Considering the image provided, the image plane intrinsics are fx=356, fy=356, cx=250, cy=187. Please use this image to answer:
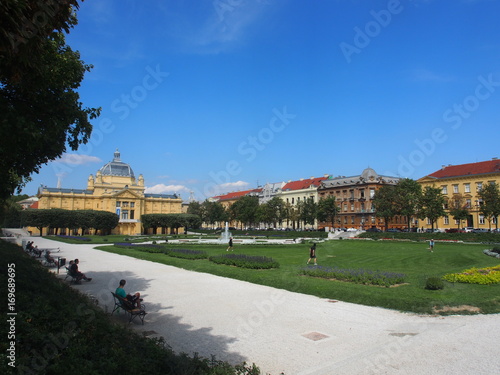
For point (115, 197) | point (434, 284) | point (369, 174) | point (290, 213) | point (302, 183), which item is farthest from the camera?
point (302, 183)

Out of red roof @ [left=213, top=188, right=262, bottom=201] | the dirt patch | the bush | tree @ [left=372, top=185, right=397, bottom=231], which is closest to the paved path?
the dirt patch

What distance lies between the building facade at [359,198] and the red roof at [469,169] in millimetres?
12925

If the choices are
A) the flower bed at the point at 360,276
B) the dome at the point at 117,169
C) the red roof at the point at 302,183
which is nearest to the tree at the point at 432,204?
the red roof at the point at 302,183

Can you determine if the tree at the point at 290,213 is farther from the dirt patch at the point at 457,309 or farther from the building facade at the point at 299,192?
the dirt patch at the point at 457,309

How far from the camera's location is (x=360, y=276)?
15.8 meters

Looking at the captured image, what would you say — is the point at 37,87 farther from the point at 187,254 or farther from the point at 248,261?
the point at 187,254

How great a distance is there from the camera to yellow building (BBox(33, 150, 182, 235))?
91.0 metres

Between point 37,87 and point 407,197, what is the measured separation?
62346mm

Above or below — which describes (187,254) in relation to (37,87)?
below

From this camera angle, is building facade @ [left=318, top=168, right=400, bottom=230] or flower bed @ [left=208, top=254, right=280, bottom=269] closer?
flower bed @ [left=208, top=254, right=280, bottom=269]

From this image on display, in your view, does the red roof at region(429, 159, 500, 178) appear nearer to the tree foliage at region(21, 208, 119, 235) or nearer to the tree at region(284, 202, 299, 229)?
the tree at region(284, 202, 299, 229)

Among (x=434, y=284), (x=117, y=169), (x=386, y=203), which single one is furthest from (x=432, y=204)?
(x=117, y=169)

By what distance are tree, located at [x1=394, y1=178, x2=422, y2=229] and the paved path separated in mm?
54413

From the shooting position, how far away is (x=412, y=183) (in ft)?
211
